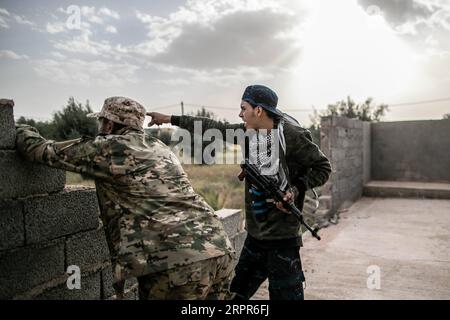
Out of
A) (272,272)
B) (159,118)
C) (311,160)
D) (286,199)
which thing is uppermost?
(159,118)

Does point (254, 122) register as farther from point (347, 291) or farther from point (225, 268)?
point (347, 291)

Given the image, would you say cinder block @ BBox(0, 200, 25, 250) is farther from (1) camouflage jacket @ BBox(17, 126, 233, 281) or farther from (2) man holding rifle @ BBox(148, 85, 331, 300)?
(2) man holding rifle @ BBox(148, 85, 331, 300)

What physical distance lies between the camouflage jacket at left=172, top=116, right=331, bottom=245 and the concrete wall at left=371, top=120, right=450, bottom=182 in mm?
9506

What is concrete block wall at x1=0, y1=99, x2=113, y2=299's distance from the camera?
2242 mm

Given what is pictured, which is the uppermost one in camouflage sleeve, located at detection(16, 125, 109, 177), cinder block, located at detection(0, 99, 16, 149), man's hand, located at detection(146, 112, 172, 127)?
man's hand, located at detection(146, 112, 172, 127)

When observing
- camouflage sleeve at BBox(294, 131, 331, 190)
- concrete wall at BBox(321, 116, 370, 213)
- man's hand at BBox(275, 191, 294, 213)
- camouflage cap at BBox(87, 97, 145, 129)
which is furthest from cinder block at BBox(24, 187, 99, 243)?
concrete wall at BBox(321, 116, 370, 213)

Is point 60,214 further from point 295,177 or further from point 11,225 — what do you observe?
point 295,177

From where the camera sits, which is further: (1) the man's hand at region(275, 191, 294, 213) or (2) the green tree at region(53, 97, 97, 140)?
(2) the green tree at region(53, 97, 97, 140)

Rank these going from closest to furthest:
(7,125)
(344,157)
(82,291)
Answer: (7,125), (82,291), (344,157)

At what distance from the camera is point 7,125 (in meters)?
2.22

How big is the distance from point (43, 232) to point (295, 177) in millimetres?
1628

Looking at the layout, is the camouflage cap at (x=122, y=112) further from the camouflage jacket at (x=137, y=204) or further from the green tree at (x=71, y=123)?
the green tree at (x=71, y=123)

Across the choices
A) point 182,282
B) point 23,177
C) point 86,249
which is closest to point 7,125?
point 23,177
